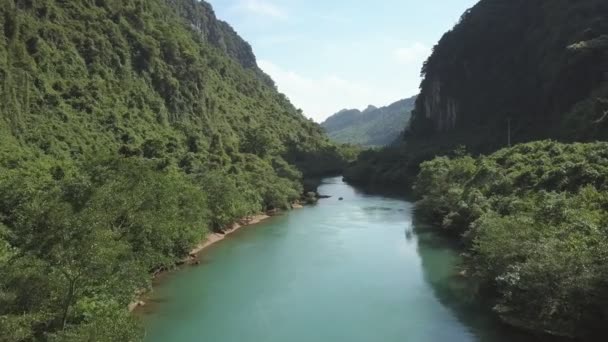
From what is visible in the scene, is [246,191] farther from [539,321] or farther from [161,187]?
[539,321]

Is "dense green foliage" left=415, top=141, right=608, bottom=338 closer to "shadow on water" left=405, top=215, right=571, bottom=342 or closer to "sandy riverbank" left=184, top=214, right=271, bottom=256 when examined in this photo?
"shadow on water" left=405, top=215, right=571, bottom=342

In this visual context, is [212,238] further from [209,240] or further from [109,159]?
[109,159]

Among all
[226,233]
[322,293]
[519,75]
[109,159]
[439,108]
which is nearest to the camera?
[322,293]

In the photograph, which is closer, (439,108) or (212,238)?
(212,238)

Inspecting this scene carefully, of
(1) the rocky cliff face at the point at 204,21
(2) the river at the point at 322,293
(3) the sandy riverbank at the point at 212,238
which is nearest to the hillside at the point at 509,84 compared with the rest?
(2) the river at the point at 322,293

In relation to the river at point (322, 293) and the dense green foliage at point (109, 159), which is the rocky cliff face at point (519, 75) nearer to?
the river at point (322, 293)

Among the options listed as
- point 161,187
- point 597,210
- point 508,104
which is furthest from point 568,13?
point 161,187

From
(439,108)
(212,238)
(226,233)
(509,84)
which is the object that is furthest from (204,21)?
(212,238)
